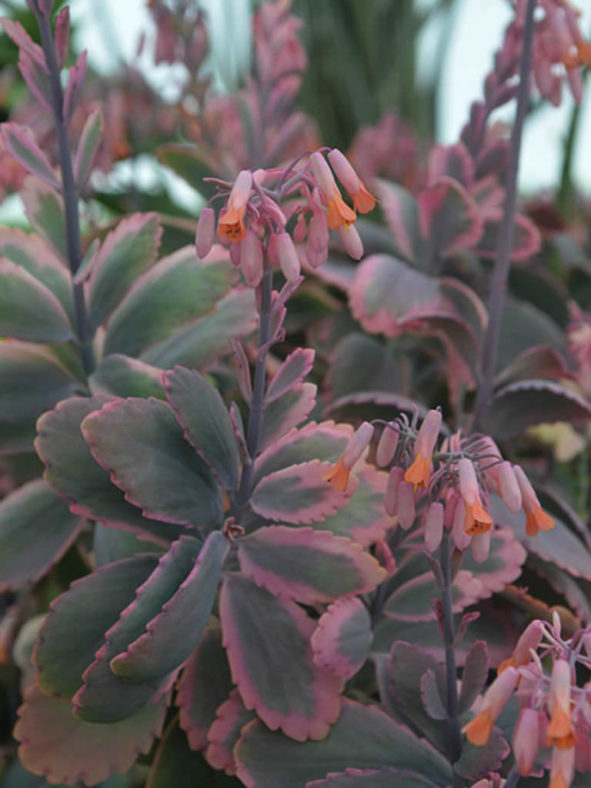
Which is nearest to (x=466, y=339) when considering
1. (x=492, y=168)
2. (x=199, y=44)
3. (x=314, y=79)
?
(x=492, y=168)

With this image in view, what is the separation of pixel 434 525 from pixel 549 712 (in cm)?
8

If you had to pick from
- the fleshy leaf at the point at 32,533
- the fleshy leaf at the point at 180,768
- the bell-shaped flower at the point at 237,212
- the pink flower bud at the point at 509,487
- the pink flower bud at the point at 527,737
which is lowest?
the fleshy leaf at the point at 180,768

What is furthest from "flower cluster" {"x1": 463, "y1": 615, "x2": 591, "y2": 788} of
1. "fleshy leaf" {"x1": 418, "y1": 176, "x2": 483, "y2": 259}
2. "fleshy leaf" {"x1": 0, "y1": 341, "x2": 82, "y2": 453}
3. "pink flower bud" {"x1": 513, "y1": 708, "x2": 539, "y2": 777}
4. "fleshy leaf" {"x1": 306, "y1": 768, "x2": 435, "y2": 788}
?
"fleshy leaf" {"x1": 418, "y1": 176, "x2": 483, "y2": 259}

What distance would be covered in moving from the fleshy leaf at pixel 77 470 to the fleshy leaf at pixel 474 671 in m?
0.18

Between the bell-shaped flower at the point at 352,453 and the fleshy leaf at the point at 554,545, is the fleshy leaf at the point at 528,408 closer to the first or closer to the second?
the fleshy leaf at the point at 554,545

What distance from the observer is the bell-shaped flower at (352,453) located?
347 millimetres

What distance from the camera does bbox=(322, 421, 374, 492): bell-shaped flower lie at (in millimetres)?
347

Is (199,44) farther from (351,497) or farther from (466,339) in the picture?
(351,497)

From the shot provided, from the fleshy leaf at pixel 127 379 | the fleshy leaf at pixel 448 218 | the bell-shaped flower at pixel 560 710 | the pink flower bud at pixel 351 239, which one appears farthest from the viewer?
the fleshy leaf at pixel 448 218

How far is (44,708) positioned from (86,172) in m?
0.31

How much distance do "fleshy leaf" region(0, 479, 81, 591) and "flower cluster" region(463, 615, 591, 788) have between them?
267mm

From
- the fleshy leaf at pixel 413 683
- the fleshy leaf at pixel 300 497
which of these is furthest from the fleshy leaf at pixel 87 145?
the fleshy leaf at pixel 413 683

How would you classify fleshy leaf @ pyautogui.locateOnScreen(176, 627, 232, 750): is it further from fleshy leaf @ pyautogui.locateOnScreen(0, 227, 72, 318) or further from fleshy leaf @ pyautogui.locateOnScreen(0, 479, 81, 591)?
fleshy leaf @ pyautogui.locateOnScreen(0, 227, 72, 318)

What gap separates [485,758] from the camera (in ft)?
1.23
